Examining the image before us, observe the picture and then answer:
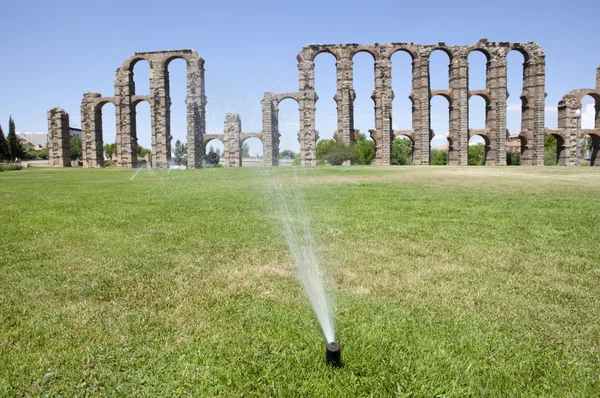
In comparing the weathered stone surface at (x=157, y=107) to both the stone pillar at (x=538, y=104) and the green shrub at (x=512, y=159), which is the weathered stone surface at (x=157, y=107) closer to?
the stone pillar at (x=538, y=104)

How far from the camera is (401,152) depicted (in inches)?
Result: 3440

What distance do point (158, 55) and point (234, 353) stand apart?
48763mm

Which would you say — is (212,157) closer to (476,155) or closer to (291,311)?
(291,311)

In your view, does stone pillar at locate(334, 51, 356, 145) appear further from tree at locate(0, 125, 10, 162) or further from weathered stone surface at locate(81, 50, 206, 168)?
tree at locate(0, 125, 10, 162)

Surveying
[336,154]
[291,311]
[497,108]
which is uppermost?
[497,108]

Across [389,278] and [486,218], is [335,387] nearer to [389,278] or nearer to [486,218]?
[389,278]

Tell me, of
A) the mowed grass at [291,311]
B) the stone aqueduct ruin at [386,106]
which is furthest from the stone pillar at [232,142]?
the mowed grass at [291,311]

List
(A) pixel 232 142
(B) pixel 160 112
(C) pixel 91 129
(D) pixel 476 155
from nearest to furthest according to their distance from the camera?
(A) pixel 232 142 → (B) pixel 160 112 → (C) pixel 91 129 → (D) pixel 476 155

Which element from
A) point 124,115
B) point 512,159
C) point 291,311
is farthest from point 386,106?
point 291,311

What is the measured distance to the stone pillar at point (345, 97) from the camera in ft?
142

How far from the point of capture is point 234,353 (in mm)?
2895

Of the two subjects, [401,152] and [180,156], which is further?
[401,152]

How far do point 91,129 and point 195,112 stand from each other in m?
13.7

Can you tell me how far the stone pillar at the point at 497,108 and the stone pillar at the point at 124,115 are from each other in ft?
139
